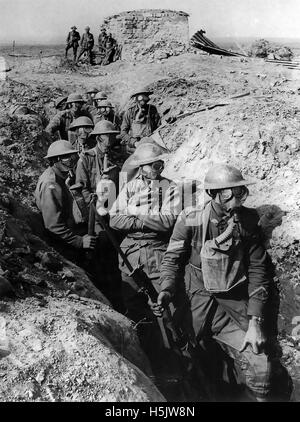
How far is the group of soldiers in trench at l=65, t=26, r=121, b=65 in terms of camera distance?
16.3 m

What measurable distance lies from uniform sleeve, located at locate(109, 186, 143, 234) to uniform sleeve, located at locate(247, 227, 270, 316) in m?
1.21

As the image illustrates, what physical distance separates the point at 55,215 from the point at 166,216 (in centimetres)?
129

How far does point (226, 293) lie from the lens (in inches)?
183

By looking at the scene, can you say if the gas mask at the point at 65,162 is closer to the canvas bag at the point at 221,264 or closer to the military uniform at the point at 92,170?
the military uniform at the point at 92,170

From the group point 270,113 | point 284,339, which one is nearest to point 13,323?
point 284,339

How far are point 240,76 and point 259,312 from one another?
7.91 m

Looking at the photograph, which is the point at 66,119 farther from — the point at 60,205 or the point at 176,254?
the point at 176,254

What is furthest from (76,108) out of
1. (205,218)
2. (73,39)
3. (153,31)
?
(73,39)

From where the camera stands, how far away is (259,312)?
4.54m

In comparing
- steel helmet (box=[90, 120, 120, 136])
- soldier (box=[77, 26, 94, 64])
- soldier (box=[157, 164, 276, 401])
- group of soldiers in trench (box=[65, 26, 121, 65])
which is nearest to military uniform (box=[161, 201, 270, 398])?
soldier (box=[157, 164, 276, 401])

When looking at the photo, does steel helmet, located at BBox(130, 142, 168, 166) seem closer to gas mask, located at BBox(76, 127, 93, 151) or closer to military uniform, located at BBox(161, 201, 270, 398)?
military uniform, located at BBox(161, 201, 270, 398)
